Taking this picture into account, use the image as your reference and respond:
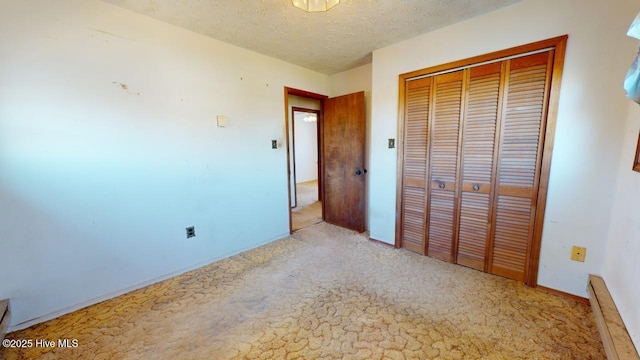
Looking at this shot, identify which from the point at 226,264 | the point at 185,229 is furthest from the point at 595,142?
the point at 185,229

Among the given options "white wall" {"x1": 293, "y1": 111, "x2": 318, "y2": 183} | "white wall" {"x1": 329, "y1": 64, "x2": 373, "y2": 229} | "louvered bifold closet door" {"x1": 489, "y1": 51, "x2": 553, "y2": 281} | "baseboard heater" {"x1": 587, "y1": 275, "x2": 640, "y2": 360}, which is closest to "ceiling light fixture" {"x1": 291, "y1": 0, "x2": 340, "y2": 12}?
"louvered bifold closet door" {"x1": 489, "y1": 51, "x2": 553, "y2": 281}

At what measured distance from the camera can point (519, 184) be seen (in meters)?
2.04

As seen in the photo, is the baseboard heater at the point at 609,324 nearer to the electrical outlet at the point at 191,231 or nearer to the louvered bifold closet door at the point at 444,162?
the louvered bifold closet door at the point at 444,162

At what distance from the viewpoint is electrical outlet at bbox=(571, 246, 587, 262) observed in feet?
6.00

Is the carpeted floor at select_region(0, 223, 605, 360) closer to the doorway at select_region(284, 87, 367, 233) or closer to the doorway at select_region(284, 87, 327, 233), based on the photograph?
the doorway at select_region(284, 87, 367, 233)

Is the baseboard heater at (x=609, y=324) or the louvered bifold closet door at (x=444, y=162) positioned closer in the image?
the baseboard heater at (x=609, y=324)

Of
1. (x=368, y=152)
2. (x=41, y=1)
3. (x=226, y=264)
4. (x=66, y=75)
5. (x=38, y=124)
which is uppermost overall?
(x=41, y=1)

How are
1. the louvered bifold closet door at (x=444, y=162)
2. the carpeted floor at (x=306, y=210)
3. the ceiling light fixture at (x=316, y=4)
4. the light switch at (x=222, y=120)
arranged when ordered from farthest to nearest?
the carpeted floor at (x=306, y=210)
the light switch at (x=222, y=120)
the louvered bifold closet door at (x=444, y=162)
the ceiling light fixture at (x=316, y=4)

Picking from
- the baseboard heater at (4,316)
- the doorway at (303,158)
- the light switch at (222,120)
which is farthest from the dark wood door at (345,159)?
the baseboard heater at (4,316)

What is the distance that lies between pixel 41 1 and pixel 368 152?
322cm

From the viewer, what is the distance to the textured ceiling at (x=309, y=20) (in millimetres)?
1900

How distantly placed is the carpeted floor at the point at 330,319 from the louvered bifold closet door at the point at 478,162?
0.27 metres

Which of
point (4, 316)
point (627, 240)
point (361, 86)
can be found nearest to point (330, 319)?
point (627, 240)

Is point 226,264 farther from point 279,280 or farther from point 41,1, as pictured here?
point 41,1
